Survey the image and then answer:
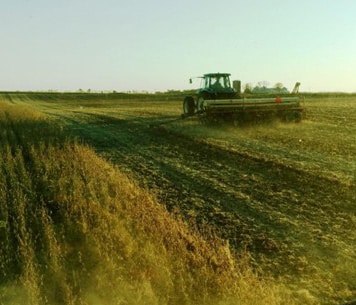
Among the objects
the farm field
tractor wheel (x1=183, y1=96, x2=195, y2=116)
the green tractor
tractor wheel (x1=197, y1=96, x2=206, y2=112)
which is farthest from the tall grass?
tractor wheel (x1=183, y1=96, x2=195, y2=116)

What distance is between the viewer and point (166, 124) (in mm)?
19219

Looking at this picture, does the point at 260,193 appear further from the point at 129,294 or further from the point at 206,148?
the point at 206,148

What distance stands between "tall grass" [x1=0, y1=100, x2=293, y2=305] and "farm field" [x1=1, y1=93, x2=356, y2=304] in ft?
1.35

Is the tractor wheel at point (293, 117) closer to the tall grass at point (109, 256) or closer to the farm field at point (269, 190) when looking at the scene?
the farm field at point (269, 190)

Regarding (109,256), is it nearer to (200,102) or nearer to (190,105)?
(200,102)

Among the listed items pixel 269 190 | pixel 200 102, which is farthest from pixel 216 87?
pixel 269 190

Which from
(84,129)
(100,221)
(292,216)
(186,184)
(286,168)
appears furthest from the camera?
(84,129)

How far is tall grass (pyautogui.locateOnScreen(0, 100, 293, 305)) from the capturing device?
13.4 ft

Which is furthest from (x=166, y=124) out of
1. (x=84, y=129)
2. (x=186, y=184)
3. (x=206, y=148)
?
(x=186, y=184)

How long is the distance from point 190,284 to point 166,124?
15136mm

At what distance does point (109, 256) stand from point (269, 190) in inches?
147

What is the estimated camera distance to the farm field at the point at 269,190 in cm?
484

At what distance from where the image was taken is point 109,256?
4.86 m

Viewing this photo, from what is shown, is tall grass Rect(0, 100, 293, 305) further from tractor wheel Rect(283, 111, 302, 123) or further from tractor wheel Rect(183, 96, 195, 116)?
tractor wheel Rect(183, 96, 195, 116)
